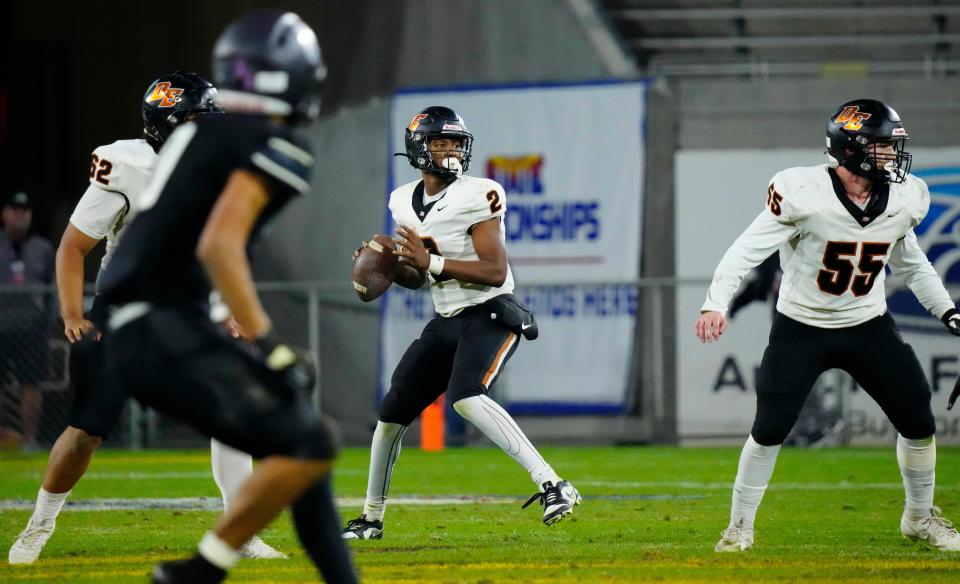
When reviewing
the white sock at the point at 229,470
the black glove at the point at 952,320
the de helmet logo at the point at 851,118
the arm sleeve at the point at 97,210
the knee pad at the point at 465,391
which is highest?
the de helmet logo at the point at 851,118

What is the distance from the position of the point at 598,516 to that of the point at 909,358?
2116mm

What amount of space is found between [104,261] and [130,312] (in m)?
2.08

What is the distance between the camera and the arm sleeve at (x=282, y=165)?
12.8 feet

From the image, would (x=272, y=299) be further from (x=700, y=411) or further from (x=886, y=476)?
(x=886, y=476)

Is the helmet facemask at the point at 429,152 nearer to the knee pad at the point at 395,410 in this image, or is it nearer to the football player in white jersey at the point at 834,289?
the knee pad at the point at 395,410

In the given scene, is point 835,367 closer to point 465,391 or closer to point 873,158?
point 873,158

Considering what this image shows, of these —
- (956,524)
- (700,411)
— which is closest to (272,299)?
(700,411)

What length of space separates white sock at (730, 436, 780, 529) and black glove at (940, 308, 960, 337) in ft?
3.05

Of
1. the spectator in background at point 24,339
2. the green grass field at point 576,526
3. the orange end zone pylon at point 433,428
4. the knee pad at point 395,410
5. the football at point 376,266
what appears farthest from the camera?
A: the spectator in background at point 24,339

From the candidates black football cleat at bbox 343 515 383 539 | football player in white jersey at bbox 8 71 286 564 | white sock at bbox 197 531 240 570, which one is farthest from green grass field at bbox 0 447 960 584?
white sock at bbox 197 531 240 570

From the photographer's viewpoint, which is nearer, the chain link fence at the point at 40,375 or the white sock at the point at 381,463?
the white sock at the point at 381,463

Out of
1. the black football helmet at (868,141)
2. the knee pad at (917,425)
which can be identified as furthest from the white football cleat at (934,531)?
the black football helmet at (868,141)

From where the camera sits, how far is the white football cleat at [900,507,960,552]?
20.3ft

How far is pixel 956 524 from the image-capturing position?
702 centimetres
